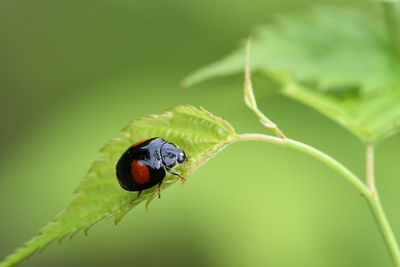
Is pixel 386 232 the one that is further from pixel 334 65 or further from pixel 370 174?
pixel 334 65

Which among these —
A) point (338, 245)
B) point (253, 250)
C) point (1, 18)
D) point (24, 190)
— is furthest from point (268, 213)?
point (1, 18)

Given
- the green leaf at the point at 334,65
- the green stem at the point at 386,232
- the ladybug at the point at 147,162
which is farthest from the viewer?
the green leaf at the point at 334,65

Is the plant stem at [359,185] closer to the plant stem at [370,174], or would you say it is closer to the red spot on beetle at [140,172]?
the plant stem at [370,174]

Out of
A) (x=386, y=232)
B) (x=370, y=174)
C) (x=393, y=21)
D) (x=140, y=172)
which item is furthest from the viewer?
(x=393, y=21)

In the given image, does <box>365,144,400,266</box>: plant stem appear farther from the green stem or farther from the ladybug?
the ladybug

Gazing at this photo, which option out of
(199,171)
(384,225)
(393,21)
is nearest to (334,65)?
(393,21)

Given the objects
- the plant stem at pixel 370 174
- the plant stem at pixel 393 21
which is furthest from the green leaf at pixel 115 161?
the plant stem at pixel 393 21

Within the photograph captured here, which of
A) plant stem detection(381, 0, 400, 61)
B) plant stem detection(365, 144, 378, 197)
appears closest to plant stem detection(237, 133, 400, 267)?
plant stem detection(365, 144, 378, 197)
